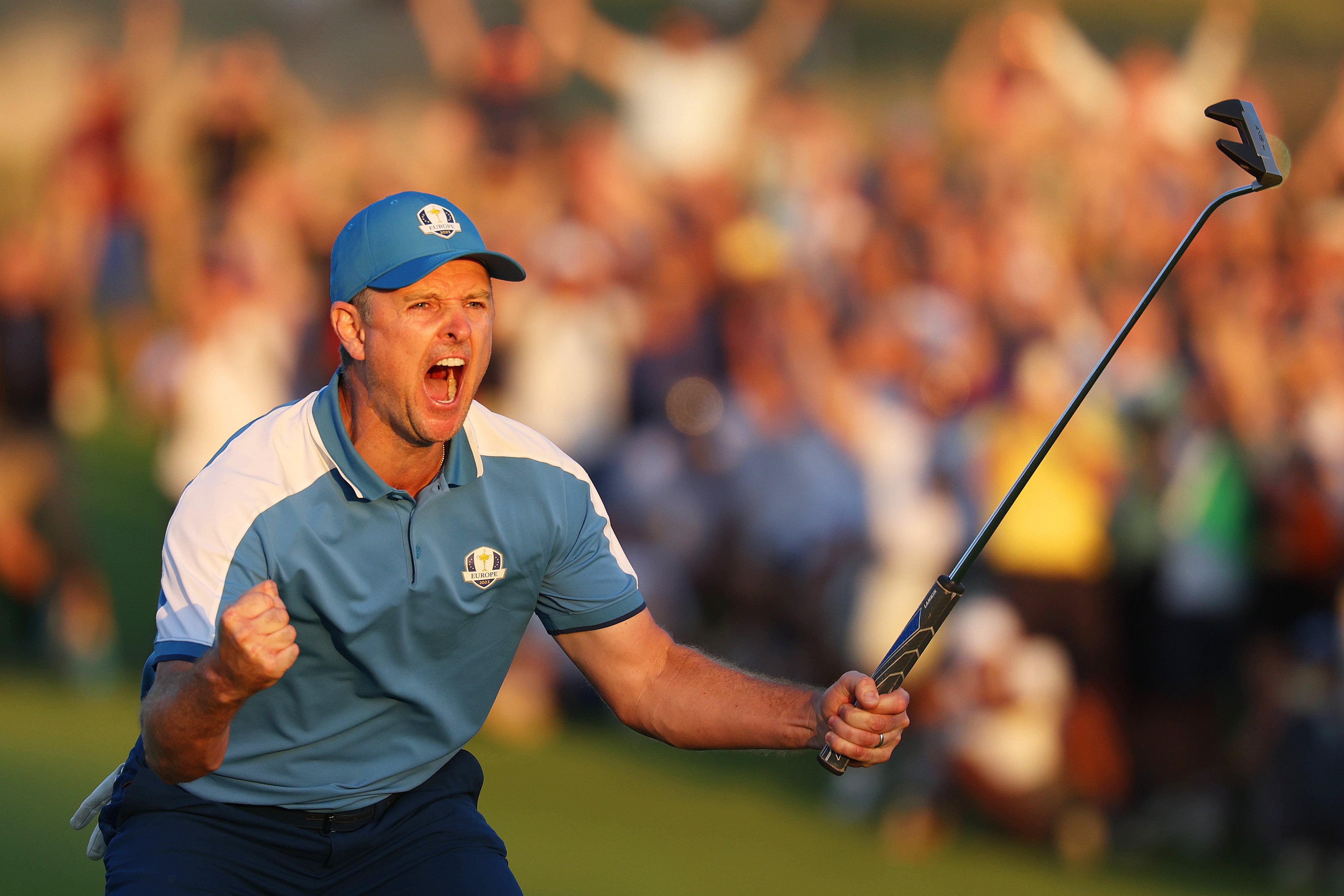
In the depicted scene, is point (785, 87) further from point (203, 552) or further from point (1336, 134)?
point (203, 552)

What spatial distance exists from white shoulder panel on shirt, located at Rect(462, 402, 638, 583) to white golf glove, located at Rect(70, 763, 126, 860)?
109 centimetres

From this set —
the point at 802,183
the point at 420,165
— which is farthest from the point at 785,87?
the point at 420,165

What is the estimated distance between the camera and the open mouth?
3.58 meters

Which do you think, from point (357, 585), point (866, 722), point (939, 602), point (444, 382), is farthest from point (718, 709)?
point (444, 382)

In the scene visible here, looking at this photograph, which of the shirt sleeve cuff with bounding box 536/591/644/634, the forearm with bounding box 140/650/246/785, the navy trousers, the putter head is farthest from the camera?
the shirt sleeve cuff with bounding box 536/591/644/634

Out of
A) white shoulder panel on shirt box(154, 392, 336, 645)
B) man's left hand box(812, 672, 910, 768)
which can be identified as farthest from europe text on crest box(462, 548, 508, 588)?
man's left hand box(812, 672, 910, 768)

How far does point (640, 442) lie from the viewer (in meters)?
9.41

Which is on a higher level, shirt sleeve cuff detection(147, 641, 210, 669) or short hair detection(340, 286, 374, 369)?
short hair detection(340, 286, 374, 369)

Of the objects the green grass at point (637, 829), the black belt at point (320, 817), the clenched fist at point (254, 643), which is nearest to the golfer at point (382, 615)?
the black belt at point (320, 817)

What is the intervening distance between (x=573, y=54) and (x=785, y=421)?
475 cm

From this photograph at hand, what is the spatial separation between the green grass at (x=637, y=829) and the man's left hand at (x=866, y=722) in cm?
341

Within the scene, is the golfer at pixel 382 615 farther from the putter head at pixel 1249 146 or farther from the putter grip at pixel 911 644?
the putter head at pixel 1249 146

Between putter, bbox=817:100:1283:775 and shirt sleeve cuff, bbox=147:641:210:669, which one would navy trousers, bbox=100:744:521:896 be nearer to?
shirt sleeve cuff, bbox=147:641:210:669

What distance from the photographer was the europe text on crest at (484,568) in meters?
3.62
